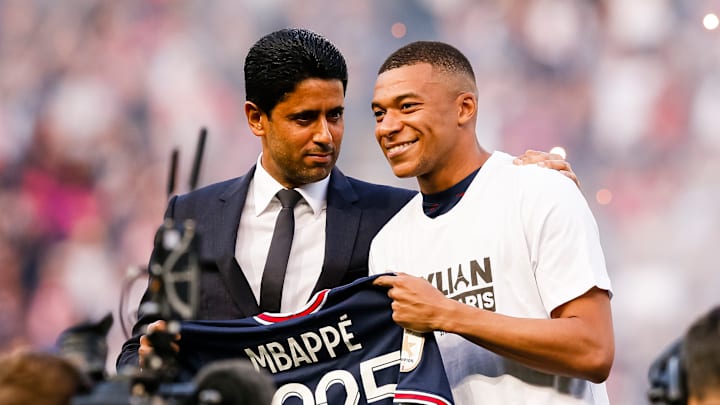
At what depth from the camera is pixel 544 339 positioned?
2.43 meters

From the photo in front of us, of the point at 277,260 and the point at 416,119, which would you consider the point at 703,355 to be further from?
the point at 277,260

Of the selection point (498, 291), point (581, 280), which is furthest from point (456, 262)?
point (581, 280)

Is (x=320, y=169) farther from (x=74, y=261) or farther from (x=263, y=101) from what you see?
(x=74, y=261)

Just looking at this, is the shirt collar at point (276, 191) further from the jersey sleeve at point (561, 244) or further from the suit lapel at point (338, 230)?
the jersey sleeve at point (561, 244)

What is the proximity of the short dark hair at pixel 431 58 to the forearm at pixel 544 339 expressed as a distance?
2.53 ft

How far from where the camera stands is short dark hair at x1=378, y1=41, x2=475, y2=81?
291cm

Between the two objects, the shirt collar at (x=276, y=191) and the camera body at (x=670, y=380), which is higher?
the shirt collar at (x=276, y=191)

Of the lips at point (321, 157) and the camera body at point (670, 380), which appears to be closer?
the camera body at point (670, 380)

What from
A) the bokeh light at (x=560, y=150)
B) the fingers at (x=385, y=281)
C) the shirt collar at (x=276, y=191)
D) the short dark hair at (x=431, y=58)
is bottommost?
the fingers at (x=385, y=281)

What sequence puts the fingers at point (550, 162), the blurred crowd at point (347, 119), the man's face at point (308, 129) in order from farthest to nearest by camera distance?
the blurred crowd at point (347, 119) < the man's face at point (308, 129) < the fingers at point (550, 162)

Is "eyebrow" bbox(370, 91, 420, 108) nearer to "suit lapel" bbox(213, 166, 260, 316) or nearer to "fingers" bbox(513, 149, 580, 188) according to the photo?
"fingers" bbox(513, 149, 580, 188)

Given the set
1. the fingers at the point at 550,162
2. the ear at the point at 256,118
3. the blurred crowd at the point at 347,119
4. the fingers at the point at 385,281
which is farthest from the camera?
the blurred crowd at the point at 347,119

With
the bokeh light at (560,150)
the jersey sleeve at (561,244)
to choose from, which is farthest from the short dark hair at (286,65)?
the bokeh light at (560,150)

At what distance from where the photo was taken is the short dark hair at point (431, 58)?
Answer: 2912 mm
